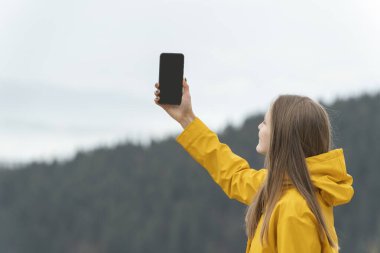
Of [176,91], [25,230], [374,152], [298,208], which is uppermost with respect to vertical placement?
[176,91]

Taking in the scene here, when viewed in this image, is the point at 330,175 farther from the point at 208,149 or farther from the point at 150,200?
the point at 150,200

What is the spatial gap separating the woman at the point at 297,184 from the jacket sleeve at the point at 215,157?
8.6 inches

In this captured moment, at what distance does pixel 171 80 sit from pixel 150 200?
104m

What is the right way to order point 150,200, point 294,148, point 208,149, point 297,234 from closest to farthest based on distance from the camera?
point 297,234 < point 294,148 < point 208,149 < point 150,200

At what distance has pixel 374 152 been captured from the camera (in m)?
97.8

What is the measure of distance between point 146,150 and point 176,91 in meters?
111

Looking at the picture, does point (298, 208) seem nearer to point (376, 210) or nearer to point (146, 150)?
point (376, 210)

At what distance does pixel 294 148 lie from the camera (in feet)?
11.2

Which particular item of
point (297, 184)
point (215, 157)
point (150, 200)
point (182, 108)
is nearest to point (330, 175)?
point (297, 184)

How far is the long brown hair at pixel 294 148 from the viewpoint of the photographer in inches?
134

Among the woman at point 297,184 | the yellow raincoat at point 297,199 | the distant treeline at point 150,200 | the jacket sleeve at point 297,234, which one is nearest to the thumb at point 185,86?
the yellow raincoat at point 297,199

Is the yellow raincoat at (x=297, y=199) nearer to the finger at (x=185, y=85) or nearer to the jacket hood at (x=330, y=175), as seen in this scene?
the jacket hood at (x=330, y=175)

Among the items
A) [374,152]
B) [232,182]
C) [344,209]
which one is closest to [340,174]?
[232,182]

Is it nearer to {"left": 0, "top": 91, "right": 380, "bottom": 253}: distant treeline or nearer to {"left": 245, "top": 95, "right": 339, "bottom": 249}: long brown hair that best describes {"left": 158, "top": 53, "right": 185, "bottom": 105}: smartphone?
{"left": 245, "top": 95, "right": 339, "bottom": 249}: long brown hair
